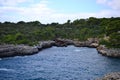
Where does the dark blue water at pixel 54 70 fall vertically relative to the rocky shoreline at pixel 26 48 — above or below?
below

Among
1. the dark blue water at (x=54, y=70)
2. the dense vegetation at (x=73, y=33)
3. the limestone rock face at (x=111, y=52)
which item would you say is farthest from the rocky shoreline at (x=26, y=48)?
the limestone rock face at (x=111, y=52)

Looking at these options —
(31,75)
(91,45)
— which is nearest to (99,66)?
(31,75)

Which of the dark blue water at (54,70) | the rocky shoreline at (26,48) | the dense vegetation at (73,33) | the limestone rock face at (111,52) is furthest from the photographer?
the dense vegetation at (73,33)

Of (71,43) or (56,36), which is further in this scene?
(56,36)

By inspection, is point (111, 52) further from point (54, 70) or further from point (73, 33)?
point (73, 33)

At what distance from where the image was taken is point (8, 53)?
8975 cm

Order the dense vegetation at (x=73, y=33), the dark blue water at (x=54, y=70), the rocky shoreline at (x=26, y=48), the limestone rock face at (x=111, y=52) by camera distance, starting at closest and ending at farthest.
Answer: the dark blue water at (x=54, y=70), the limestone rock face at (x=111, y=52), the rocky shoreline at (x=26, y=48), the dense vegetation at (x=73, y=33)

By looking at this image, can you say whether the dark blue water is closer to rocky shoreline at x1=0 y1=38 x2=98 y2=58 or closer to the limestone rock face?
the limestone rock face

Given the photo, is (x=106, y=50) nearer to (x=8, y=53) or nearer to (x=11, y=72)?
(x=8, y=53)

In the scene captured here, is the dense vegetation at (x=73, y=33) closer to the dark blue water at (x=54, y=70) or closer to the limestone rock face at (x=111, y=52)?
the limestone rock face at (x=111, y=52)

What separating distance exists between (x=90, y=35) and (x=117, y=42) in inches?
2122

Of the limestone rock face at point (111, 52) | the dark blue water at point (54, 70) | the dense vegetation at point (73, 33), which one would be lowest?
the dark blue water at point (54, 70)

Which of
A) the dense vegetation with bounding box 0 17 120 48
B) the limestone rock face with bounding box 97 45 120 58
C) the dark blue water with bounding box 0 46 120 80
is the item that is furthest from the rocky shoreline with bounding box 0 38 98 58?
the limestone rock face with bounding box 97 45 120 58

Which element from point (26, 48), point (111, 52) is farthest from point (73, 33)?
point (111, 52)
